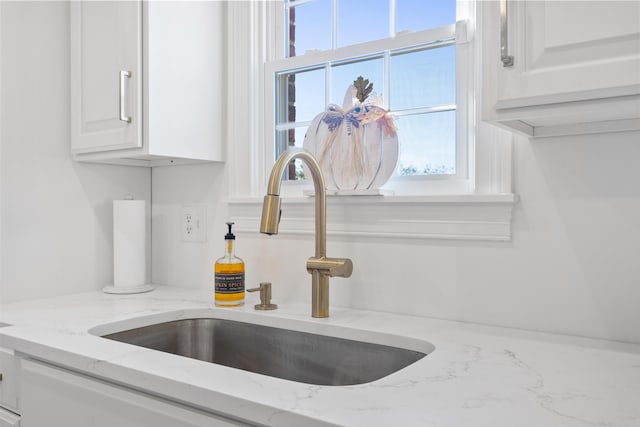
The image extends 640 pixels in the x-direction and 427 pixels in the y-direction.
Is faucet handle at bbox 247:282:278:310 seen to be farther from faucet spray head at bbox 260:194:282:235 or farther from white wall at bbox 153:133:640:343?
faucet spray head at bbox 260:194:282:235

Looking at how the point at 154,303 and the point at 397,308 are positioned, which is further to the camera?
the point at 154,303

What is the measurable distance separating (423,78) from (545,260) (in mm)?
605

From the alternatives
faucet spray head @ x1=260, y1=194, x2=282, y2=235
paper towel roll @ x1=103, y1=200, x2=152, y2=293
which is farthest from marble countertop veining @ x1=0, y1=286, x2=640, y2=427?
paper towel roll @ x1=103, y1=200, x2=152, y2=293

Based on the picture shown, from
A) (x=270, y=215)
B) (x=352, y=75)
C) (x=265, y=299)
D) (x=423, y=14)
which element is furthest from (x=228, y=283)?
(x=423, y=14)

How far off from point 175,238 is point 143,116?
527 millimetres

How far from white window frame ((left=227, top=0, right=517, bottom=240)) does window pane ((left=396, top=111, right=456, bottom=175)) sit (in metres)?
0.04

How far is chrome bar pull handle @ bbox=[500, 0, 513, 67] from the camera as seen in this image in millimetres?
917

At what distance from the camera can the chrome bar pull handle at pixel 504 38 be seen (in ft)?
3.01

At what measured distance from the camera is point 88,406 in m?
1.01

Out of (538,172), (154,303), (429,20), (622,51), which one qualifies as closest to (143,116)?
(154,303)

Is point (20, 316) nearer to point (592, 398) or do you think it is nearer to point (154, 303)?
point (154, 303)

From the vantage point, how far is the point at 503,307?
4.08 feet

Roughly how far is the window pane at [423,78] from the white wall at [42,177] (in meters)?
1.08

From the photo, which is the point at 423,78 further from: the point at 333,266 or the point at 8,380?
the point at 8,380
